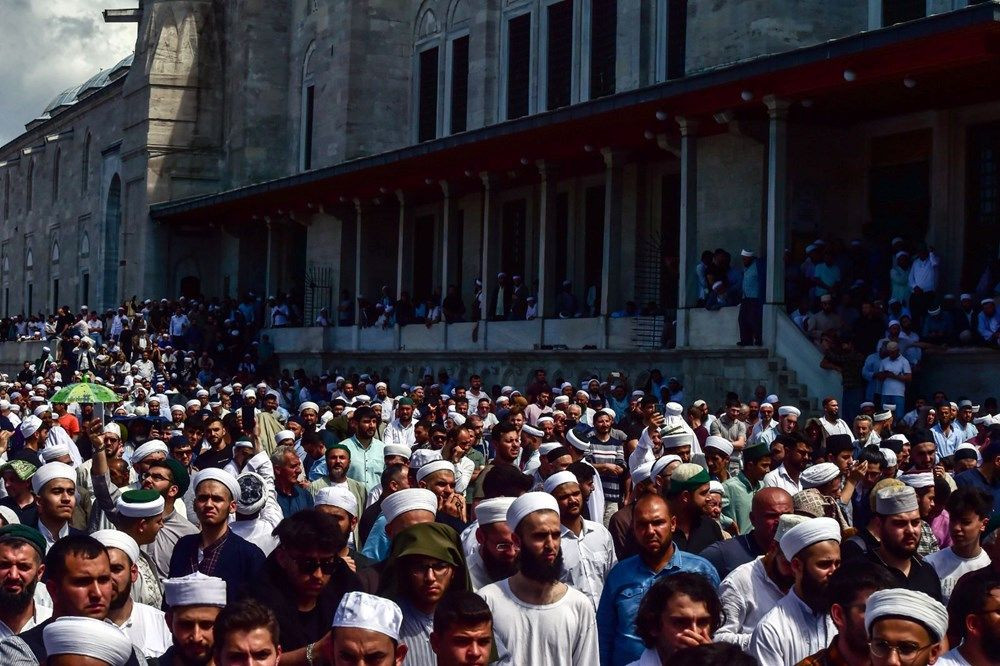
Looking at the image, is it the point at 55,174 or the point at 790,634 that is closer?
the point at 790,634

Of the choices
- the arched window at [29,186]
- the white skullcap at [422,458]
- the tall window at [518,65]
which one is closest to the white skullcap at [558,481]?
the white skullcap at [422,458]

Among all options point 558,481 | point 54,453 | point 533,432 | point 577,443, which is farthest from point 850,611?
point 533,432

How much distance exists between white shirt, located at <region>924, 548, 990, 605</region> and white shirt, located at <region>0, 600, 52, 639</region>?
4393 mm

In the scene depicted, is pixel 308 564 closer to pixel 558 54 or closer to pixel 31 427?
pixel 31 427

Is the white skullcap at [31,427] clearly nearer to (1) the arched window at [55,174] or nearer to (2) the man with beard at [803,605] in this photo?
(2) the man with beard at [803,605]

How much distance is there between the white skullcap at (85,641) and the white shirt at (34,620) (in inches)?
44.1

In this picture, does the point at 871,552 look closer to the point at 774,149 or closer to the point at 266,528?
the point at 266,528

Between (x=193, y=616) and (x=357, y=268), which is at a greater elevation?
(x=357, y=268)

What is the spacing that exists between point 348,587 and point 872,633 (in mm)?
2569

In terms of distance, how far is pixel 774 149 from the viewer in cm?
2200

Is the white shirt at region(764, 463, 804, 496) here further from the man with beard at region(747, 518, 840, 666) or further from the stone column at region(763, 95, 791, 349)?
the stone column at region(763, 95, 791, 349)

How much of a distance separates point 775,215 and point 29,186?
49416mm

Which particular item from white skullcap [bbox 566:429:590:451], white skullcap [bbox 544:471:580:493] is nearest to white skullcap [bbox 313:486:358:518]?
white skullcap [bbox 544:471:580:493]

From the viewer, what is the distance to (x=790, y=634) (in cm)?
627
